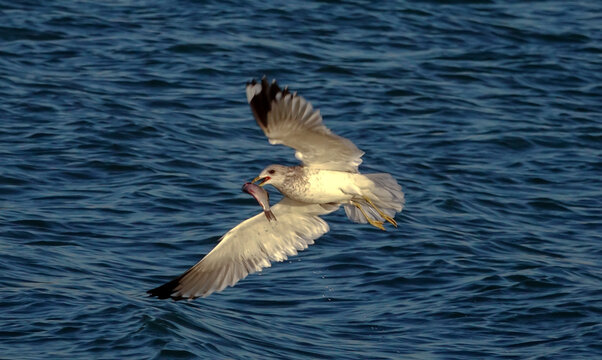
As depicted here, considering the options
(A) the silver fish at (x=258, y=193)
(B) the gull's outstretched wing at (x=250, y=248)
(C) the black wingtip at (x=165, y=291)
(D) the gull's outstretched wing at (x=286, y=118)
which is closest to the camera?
(D) the gull's outstretched wing at (x=286, y=118)

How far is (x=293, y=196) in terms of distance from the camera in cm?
695


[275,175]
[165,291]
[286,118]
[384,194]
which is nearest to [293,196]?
[275,175]

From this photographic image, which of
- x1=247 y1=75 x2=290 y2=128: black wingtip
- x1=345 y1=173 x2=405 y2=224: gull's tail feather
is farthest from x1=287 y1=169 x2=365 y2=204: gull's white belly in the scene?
x1=247 y1=75 x2=290 y2=128: black wingtip

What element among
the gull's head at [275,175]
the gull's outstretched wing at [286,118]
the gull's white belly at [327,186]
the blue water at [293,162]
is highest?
the gull's outstretched wing at [286,118]

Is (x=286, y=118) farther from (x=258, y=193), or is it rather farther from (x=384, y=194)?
(x=384, y=194)

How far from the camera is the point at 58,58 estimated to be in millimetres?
13688

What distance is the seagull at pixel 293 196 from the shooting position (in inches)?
245

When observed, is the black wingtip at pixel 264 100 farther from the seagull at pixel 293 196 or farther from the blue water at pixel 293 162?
the blue water at pixel 293 162

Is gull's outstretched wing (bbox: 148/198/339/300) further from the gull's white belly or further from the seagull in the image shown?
the gull's white belly

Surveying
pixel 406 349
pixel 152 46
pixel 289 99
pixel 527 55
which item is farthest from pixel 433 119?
pixel 289 99

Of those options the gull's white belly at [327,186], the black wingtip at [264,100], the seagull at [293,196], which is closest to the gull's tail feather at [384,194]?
the seagull at [293,196]

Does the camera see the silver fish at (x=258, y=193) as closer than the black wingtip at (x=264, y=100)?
No

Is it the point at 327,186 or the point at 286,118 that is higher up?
the point at 286,118

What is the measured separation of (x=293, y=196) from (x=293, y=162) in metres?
4.24
